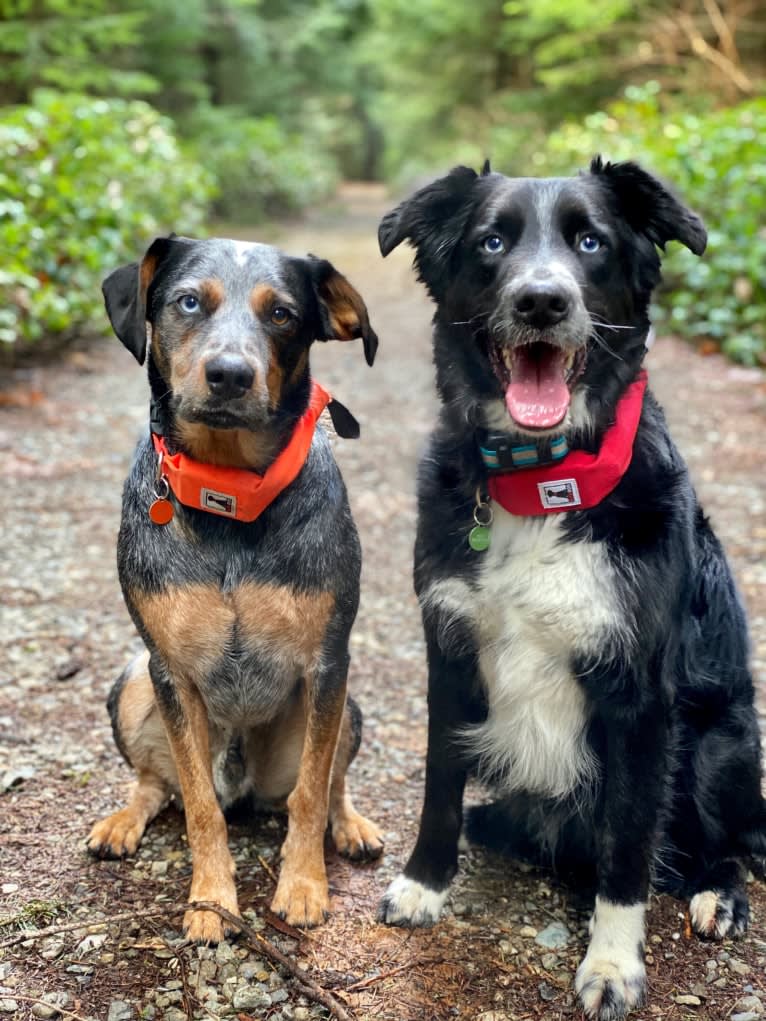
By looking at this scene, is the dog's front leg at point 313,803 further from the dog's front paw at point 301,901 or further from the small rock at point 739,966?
the small rock at point 739,966

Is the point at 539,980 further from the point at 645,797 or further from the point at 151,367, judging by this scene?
the point at 151,367

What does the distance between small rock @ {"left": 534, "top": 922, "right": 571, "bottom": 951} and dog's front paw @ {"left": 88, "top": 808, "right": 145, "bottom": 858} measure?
1205 millimetres

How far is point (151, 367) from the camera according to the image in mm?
2809

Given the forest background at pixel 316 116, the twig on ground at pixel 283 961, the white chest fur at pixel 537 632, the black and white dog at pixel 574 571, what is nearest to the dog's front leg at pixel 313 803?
the twig on ground at pixel 283 961

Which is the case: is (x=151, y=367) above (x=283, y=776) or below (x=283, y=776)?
above

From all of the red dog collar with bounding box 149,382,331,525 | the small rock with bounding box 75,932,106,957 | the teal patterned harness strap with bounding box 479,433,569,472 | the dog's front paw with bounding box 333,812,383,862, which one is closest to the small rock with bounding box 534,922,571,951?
the dog's front paw with bounding box 333,812,383,862

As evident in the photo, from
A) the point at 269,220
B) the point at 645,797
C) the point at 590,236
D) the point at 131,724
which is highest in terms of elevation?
the point at 590,236

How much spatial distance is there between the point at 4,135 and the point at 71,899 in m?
6.46

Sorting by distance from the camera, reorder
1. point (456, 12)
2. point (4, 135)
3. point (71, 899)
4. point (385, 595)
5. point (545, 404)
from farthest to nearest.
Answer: point (456, 12) < point (4, 135) < point (385, 595) < point (71, 899) < point (545, 404)

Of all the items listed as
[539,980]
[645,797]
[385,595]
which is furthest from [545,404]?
[385,595]

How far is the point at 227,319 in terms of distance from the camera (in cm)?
269

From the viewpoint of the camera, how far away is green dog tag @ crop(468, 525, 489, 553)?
2.57m

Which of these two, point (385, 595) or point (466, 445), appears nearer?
point (466, 445)

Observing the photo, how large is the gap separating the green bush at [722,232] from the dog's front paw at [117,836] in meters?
5.90
